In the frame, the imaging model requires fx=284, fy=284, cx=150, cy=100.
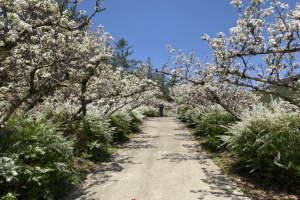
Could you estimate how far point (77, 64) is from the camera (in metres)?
10.4

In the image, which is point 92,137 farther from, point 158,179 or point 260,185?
point 260,185

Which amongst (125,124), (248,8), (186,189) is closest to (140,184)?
(186,189)

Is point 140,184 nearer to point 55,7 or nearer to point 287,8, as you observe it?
point 55,7

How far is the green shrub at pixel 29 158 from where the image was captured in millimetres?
4969

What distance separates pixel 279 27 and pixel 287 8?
1.45 feet

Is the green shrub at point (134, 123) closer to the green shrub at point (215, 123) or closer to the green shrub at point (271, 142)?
the green shrub at point (215, 123)

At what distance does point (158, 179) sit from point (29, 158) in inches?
139

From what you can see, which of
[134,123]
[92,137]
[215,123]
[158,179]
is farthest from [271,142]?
[134,123]

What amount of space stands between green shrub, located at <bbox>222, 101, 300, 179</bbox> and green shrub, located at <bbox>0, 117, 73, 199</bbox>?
16.1 feet

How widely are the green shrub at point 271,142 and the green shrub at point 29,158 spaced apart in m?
4.91

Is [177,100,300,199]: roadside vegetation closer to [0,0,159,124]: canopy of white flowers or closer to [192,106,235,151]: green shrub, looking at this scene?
[192,106,235,151]: green shrub

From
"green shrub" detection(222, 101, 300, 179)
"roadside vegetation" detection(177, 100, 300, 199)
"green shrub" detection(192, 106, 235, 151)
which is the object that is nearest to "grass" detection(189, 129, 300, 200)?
"roadside vegetation" detection(177, 100, 300, 199)

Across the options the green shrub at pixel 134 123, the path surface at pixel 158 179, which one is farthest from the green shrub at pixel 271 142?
the green shrub at pixel 134 123

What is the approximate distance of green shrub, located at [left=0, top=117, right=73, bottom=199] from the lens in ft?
16.3
